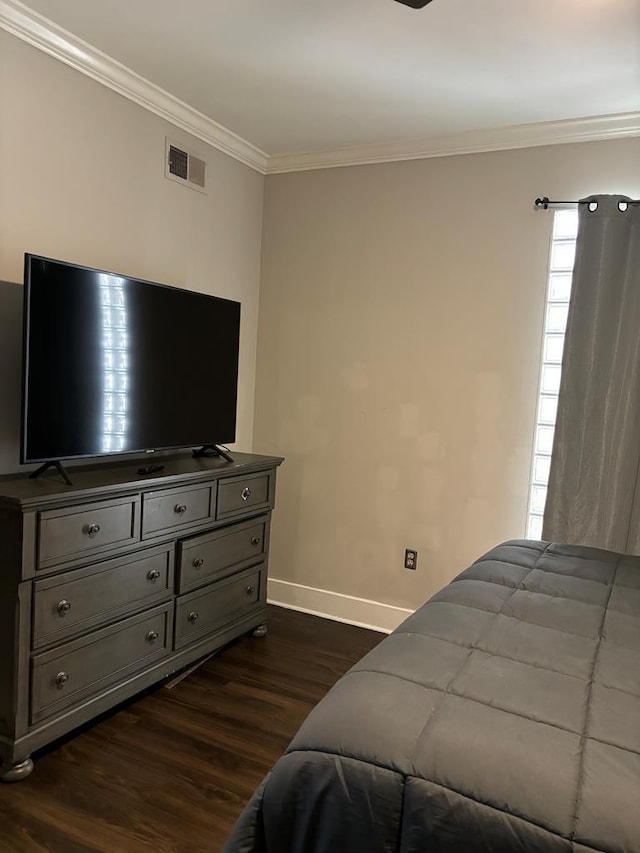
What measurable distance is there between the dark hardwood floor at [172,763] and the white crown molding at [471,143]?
2685 mm

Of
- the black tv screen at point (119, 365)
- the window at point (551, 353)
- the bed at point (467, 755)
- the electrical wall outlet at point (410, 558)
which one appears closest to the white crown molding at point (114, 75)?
the black tv screen at point (119, 365)

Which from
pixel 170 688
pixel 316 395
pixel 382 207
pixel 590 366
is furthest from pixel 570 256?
pixel 170 688

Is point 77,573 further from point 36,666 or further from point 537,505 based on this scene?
point 537,505

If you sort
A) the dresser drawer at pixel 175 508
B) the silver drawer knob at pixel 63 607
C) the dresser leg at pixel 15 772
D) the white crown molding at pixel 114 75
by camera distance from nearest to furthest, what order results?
the dresser leg at pixel 15 772
the silver drawer knob at pixel 63 607
the white crown molding at pixel 114 75
the dresser drawer at pixel 175 508

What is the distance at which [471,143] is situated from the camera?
3.40 meters

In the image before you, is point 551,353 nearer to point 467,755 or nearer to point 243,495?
point 243,495

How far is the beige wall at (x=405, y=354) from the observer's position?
3.35 metres

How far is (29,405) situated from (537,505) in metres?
2.42

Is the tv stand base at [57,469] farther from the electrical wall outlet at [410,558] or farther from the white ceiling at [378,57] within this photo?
the electrical wall outlet at [410,558]

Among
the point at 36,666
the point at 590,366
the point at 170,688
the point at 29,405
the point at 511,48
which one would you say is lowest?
the point at 170,688

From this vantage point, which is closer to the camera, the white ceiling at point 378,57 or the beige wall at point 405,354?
the white ceiling at point 378,57

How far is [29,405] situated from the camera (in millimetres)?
2283

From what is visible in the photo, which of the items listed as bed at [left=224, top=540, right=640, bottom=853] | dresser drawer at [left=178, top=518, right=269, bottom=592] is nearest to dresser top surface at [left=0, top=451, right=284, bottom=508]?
dresser drawer at [left=178, top=518, right=269, bottom=592]

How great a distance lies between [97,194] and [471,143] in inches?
74.1
